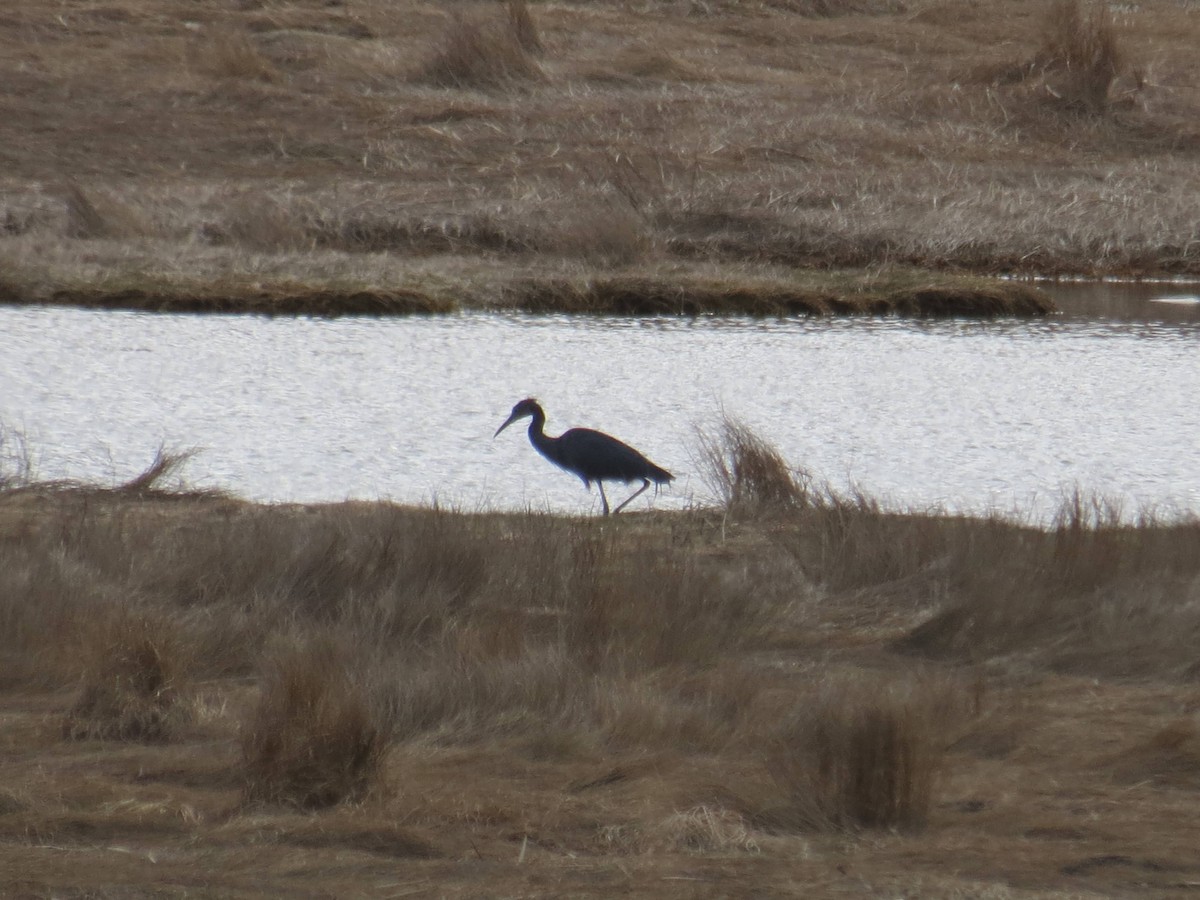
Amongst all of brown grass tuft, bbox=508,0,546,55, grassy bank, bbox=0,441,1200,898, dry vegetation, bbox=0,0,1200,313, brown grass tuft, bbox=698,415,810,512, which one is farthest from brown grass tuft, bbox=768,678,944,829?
brown grass tuft, bbox=508,0,546,55

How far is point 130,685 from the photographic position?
583 cm

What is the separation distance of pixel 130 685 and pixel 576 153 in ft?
67.7

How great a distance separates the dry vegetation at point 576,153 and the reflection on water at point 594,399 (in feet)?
4.95

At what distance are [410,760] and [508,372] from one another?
959 cm

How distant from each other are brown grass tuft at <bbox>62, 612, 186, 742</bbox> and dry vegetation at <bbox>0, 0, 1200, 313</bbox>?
12.1 m

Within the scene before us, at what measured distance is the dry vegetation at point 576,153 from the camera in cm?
1950

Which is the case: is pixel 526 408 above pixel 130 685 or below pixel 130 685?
below

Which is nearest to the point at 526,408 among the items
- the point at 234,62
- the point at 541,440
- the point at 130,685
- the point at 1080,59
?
the point at 541,440

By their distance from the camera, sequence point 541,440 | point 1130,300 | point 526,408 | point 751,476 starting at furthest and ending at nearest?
point 1130,300
point 526,408
point 541,440
point 751,476

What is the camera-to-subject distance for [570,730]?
5586 millimetres

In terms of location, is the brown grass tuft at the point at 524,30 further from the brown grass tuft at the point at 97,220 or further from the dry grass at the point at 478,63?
the brown grass tuft at the point at 97,220

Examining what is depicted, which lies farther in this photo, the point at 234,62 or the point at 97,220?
the point at 234,62

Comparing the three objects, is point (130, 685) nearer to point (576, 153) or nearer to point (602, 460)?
point (602, 460)

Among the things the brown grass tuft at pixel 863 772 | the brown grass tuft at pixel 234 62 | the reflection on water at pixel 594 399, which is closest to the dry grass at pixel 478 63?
the brown grass tuft at pixel 234 62
